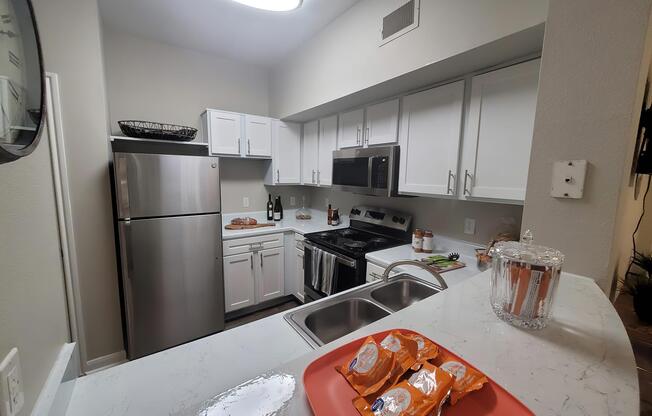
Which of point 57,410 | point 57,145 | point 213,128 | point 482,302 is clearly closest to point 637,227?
point 482,302

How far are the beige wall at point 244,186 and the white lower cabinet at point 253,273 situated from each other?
2.49 ft

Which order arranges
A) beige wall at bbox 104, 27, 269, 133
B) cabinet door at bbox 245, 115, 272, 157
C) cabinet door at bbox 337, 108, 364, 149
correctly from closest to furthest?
1. cabinet door at bbox 337, 108, 364, 149
2. beige wall at bbox 104, 27, 269, 133
3. cabinet door at bbox 245, 115, 272, 157

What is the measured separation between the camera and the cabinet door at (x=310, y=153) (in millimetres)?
2861

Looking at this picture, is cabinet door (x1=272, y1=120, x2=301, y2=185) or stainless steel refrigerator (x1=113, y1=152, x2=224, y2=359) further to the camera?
cabinet door (x1=272, y1=120, x2=301, y2=185)

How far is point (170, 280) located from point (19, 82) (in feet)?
6.08

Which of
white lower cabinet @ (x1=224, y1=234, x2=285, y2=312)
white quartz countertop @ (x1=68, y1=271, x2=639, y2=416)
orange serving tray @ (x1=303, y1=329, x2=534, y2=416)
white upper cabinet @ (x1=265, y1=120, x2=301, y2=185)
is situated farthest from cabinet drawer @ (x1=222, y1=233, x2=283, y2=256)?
orange serving tray @ (x1=303, y1=329, x2=534, y2=416)

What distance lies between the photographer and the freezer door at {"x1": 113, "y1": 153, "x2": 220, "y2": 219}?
183 cm

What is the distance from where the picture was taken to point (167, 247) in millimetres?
2020

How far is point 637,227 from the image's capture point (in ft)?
4.57

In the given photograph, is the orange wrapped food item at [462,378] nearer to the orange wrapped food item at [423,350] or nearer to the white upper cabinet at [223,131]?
the orange wrapped food item at [423,350]

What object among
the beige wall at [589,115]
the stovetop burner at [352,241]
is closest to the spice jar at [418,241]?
the stovetop burner at [352,241]

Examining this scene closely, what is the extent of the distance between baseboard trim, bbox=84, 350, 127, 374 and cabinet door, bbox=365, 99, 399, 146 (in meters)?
2.62

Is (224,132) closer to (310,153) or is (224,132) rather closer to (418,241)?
(310,153)

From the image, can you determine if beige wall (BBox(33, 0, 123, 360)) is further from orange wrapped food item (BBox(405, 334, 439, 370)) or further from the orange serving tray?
orange wrapped food item (BBox(405, 334, 439, 370))
